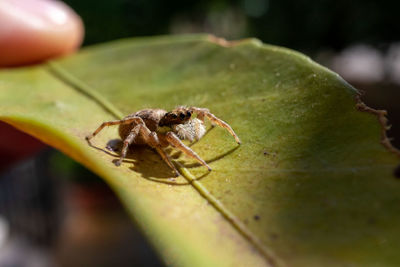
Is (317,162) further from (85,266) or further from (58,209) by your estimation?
(85,266)

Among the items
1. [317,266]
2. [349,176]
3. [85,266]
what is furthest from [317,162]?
[85,266]

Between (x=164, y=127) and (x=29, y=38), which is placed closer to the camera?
(x=164, y=127)

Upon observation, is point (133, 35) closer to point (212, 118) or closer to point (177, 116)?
point (177, 116)

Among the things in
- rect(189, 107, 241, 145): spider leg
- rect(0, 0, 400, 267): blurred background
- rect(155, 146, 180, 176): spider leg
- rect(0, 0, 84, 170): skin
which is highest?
rect(189, 107, 241, 145): spider leg

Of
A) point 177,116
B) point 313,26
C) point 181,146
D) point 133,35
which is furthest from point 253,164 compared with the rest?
point 133,35

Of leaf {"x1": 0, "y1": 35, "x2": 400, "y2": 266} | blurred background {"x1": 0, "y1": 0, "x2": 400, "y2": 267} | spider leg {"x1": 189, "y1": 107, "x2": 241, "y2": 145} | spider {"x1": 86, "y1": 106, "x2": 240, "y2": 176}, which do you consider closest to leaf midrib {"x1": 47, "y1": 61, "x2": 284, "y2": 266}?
leaf {"x1": 0, "y1": 35, "x2": 400, "y2": 266}

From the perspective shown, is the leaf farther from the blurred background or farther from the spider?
the blurred background
